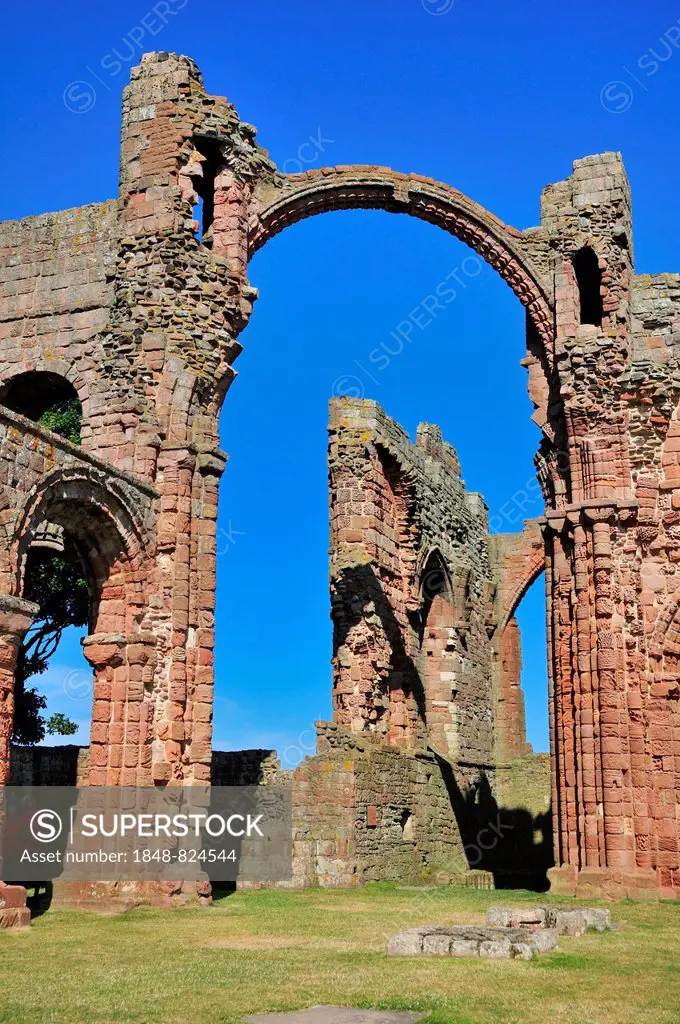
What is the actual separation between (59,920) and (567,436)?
29.8 feet

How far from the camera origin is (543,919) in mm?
9625

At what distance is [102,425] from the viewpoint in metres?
14.8

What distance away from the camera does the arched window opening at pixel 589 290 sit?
699 inches

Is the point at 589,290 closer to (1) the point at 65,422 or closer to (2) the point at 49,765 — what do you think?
(2) the point at 49,765

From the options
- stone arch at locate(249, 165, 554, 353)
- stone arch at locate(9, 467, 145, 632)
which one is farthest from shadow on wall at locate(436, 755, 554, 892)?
stone arch at locate(9, 467, 145, 632)

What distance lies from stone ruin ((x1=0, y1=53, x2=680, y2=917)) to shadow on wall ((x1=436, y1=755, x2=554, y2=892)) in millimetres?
4742

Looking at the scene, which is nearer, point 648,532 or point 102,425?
point 102,425

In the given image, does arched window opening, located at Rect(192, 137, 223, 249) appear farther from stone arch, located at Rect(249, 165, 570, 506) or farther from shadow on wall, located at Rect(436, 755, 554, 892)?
shadow on wall, located at Rect(436, 755, 554, 892)

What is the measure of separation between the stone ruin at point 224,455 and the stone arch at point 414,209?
0.03 metres

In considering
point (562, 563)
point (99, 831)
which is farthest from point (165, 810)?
point (562, 563)

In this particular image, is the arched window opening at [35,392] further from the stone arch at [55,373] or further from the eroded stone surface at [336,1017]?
the eroded stone surface at [336,1017]

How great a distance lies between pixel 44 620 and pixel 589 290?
13.0 meters

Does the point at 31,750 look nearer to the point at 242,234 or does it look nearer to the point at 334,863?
the point at 334,863

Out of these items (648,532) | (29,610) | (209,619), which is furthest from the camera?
(648,532)
